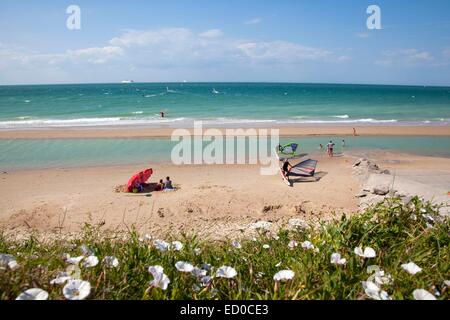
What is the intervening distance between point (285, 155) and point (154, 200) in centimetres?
→ 940

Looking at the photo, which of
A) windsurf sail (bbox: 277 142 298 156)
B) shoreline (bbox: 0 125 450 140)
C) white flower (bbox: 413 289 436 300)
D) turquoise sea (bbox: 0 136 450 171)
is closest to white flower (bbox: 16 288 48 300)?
white flower (bbox: 413 289 436 300)

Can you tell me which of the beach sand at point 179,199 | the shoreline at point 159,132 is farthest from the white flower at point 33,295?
the shoreline at point 159,132

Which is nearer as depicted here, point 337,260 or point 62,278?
point 62,278

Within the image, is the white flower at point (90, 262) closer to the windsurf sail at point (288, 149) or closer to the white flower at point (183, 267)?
the white flower at point (183, 267)

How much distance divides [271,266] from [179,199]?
8143 mm

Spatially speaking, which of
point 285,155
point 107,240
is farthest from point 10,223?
point 285,155

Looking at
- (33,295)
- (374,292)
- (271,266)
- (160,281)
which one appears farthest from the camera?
(271,266)

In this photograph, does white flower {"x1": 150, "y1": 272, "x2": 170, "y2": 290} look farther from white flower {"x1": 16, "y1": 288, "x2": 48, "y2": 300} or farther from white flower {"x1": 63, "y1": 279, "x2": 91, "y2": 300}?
white flower {"x1": 16, "y1": 288, "x2": 48, "y2": 300}

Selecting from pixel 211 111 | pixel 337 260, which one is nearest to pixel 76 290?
pixel 337 260

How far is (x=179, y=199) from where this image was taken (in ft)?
33.3

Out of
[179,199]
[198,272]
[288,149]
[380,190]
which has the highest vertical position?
[198,272]

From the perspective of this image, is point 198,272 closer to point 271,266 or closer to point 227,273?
point 227,273

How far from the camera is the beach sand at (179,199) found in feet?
27.6
